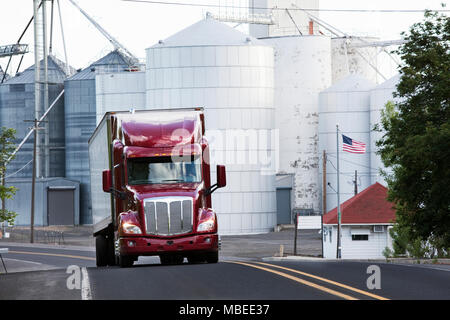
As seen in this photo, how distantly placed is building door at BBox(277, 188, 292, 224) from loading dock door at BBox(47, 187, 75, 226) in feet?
72.1

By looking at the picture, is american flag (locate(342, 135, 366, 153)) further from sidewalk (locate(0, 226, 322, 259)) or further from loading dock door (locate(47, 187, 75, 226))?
loading dock door (locate(47, 187, 75, 226))

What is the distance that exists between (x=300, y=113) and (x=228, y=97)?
15.9 metres

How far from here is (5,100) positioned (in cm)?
9706

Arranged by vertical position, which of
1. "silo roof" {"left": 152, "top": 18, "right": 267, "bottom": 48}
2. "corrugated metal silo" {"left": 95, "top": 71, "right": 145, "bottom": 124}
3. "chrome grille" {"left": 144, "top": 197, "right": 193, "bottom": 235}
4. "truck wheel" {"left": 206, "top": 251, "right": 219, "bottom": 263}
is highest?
"silo roof" {"left": 152, "top": 18, "right": 267, "bottom": 48}

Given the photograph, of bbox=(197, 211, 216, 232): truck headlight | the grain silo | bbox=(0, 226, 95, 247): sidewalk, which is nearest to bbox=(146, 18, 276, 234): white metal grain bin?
bbox=(0, 226, 95, 247): sidewalk

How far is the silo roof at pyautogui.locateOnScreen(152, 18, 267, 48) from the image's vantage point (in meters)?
76.9

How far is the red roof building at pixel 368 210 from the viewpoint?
63469 millimetres

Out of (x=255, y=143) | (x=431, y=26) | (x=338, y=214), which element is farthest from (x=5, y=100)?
(x=431, y=26)

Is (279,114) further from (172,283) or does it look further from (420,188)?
(172,283)

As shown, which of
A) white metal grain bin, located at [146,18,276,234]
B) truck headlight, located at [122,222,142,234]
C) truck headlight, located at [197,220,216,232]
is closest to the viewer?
truck headlight, located at [122,222,142,234]

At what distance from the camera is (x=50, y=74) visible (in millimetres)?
98125

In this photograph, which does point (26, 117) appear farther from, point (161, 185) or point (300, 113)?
point (161, 185)

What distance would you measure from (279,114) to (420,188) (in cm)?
5539

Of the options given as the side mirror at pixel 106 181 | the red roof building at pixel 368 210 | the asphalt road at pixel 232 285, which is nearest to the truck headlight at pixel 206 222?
the asphalt road at pixel 232 285
